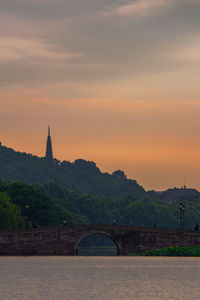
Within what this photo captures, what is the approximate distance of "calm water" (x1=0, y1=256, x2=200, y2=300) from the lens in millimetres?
73500

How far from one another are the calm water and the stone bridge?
37.8 m

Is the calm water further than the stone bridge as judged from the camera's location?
No

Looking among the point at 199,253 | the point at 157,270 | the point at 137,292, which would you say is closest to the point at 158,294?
the point at 137,292

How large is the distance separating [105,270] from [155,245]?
176 feet

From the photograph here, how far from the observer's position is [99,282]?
8725 centimetres

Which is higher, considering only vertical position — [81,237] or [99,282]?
[81,237]

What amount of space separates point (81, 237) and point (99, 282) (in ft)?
237

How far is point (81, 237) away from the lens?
159250 millimetres

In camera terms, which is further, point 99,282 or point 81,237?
point 81,237

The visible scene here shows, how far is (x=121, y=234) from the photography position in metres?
160

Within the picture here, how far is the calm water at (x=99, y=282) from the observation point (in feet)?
241

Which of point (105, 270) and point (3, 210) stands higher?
point (3, 210)

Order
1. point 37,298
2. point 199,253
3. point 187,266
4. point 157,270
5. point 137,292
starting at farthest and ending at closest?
point 199,253 → point 187,266 → point 157,270 → point 137,292 → point 37,298

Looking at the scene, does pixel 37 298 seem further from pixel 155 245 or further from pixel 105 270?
pixel 155 245
